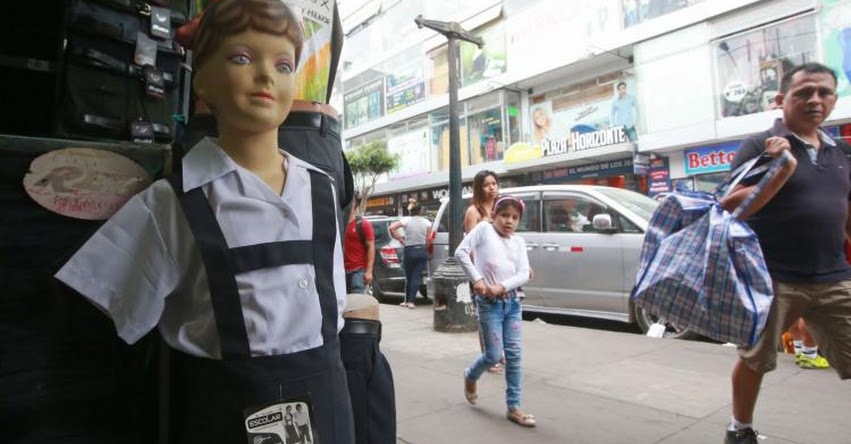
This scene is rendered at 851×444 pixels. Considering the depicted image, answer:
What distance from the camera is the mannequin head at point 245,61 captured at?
137 centimetres

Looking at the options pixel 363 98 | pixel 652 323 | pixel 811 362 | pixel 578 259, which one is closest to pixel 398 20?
pixel 363 98

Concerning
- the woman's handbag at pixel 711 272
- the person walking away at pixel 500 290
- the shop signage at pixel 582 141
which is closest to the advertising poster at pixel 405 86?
the shop signage at pixel 582 141

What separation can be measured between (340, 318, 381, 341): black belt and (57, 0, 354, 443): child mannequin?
260 millimetres

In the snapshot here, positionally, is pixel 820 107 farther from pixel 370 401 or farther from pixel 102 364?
pixel 102 364

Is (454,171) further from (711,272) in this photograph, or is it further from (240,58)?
(240,58)

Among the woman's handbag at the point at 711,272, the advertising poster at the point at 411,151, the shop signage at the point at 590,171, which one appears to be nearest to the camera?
the woman's handbag at the point at 711,272

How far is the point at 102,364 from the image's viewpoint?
1421mm

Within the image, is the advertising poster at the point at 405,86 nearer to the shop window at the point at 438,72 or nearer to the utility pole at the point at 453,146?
the shop window at the point at 438,72

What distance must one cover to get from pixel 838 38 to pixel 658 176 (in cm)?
509

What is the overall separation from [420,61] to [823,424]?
23.0 metres

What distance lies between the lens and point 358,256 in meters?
6.59

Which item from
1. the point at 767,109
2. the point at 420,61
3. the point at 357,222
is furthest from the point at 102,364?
the point at 420,61

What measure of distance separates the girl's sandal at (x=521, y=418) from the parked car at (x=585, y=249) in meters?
2.88

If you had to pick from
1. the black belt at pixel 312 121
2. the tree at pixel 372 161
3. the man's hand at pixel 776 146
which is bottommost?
the black belt at pixel 312 121
